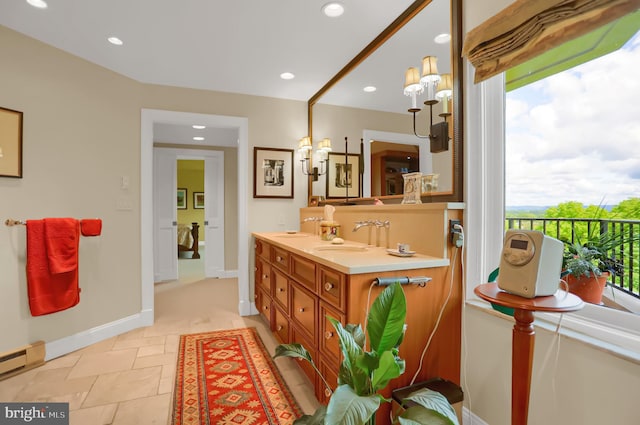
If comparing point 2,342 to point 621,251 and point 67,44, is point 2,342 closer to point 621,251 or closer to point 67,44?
point 67,44

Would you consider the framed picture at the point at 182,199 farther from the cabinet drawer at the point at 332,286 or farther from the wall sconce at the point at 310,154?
the cabinet drawer at the point at 332,286

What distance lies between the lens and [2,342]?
219cm

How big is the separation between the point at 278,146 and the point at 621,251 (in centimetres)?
295

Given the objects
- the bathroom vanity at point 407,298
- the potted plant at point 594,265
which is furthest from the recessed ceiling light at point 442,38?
the potted plant at point 594,265

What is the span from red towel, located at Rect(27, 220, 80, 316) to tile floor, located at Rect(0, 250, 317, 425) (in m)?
0.44

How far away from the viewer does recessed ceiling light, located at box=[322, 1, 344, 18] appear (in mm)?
1923

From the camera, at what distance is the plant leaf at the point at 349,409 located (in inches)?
32.7

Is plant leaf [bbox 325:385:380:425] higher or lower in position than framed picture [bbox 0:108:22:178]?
lower

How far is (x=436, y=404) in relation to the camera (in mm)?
1020

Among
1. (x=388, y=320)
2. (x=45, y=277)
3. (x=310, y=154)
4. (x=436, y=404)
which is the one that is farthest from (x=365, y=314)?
(x=45, y=277)

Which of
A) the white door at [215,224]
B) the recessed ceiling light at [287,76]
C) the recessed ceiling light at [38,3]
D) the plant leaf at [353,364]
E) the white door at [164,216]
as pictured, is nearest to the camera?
the plant leaf at [353,364]

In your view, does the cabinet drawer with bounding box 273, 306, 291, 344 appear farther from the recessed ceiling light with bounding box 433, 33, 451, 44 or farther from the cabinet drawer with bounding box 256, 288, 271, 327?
the recessed ceiling light with bounding box 433, 33, 451, 44

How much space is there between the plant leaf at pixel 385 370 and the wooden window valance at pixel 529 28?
4.11ft

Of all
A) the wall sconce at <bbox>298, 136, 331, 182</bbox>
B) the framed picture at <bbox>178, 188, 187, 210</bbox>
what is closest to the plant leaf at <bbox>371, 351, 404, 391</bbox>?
the wall sconce at <bbox>298, 136, 331, 182</bbox>
